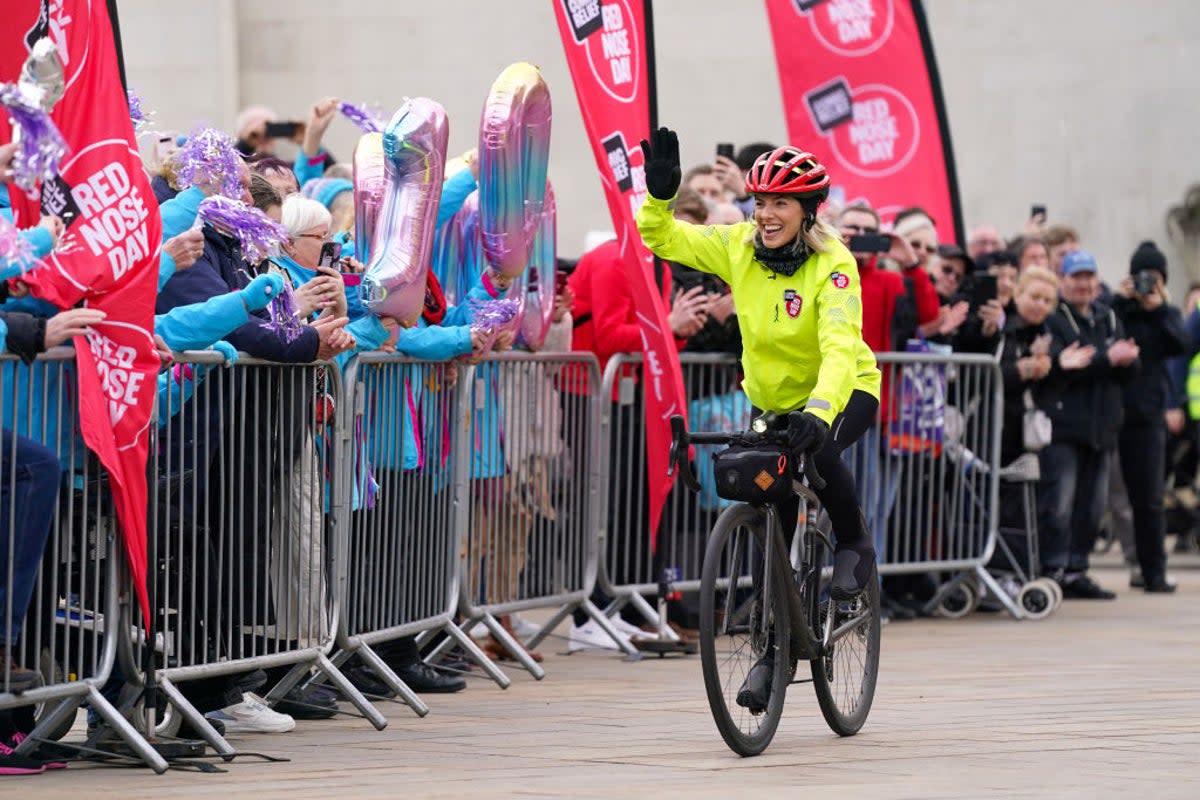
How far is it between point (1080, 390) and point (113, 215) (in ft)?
28.0

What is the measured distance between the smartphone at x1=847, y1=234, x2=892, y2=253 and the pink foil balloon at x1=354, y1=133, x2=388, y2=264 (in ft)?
12.5

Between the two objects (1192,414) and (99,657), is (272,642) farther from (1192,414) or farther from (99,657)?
(1192,414)

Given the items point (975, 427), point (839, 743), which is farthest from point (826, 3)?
point (839, 743)

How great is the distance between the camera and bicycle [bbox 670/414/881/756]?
787 centimetres

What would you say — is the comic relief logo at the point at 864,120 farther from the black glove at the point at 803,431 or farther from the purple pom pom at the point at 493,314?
the black glove at the point at 803,431

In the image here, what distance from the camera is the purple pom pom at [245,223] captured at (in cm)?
828

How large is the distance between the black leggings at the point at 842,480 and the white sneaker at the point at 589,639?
10.7 feet

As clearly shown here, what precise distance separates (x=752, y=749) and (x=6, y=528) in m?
2.58

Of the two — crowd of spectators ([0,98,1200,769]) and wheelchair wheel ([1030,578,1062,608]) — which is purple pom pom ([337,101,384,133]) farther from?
wheelchair wheel ([1030,578,1062,608])

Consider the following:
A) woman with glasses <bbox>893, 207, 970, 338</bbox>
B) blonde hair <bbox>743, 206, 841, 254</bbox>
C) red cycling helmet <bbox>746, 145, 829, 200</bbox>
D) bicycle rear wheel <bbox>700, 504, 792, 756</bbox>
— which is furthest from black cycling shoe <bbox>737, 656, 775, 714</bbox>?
woman with glasses <bbox>893, 207, 970, 338</bbox>

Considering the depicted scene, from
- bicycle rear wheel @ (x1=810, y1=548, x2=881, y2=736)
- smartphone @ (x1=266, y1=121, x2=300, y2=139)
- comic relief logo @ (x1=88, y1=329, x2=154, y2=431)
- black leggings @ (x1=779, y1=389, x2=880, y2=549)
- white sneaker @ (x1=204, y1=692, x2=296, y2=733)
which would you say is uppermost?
smartphone @ (x1=266, y1=121, x2=300, y2=139)

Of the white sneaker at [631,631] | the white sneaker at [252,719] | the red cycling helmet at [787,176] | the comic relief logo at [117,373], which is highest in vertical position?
the red cycling helmet at [787,176]

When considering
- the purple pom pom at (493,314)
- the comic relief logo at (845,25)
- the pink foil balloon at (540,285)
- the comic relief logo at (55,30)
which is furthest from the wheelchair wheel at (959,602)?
the comic relief logo at (55,30)

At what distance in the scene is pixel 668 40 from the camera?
73.7 feet
